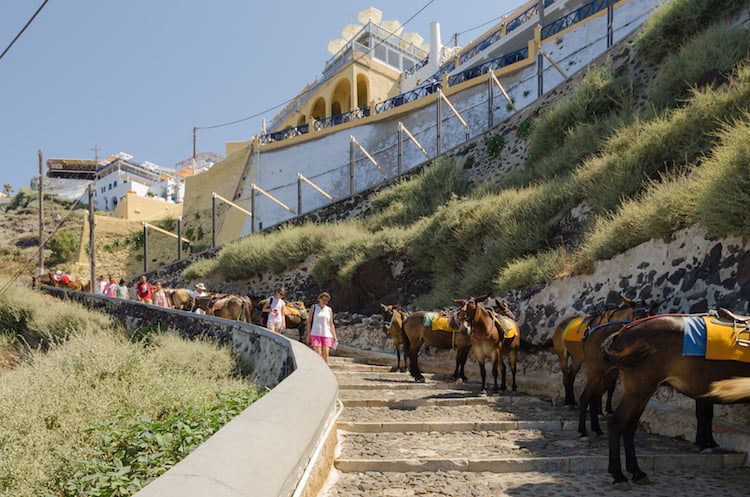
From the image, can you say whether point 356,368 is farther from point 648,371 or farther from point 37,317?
point 37,317

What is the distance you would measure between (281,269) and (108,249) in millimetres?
28865

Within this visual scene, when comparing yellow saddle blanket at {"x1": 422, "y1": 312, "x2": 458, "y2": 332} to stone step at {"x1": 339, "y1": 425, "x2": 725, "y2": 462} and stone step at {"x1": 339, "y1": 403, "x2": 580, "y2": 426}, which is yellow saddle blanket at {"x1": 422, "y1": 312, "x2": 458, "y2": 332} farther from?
stone step at {"x1": 339, "y1": 425, "x2": 725, "y2": 462}

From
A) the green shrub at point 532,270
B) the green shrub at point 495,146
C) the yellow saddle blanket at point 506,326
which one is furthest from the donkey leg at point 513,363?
the green shrub at point 495,146

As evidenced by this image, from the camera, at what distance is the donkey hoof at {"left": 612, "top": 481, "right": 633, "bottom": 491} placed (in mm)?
5000

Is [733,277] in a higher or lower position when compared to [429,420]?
higher

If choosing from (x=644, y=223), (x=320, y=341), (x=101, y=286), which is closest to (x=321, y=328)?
(x=320, y=341)

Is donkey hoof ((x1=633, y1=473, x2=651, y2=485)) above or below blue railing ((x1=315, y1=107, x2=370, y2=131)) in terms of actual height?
below

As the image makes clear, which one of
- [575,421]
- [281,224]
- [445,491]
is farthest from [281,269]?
[445,491]

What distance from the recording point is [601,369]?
22.4 ft

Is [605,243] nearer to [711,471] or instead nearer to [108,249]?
[711,471]

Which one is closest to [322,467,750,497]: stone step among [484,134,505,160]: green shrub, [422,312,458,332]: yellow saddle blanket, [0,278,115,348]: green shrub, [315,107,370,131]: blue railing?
[422,312,458,332]: yellow saddle blanket

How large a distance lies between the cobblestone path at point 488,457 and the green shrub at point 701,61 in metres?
Result: 10.1

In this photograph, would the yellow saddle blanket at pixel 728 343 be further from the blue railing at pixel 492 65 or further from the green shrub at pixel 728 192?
the blue railing at pixel 492 65

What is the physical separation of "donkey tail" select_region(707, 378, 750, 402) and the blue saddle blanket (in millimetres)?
296
